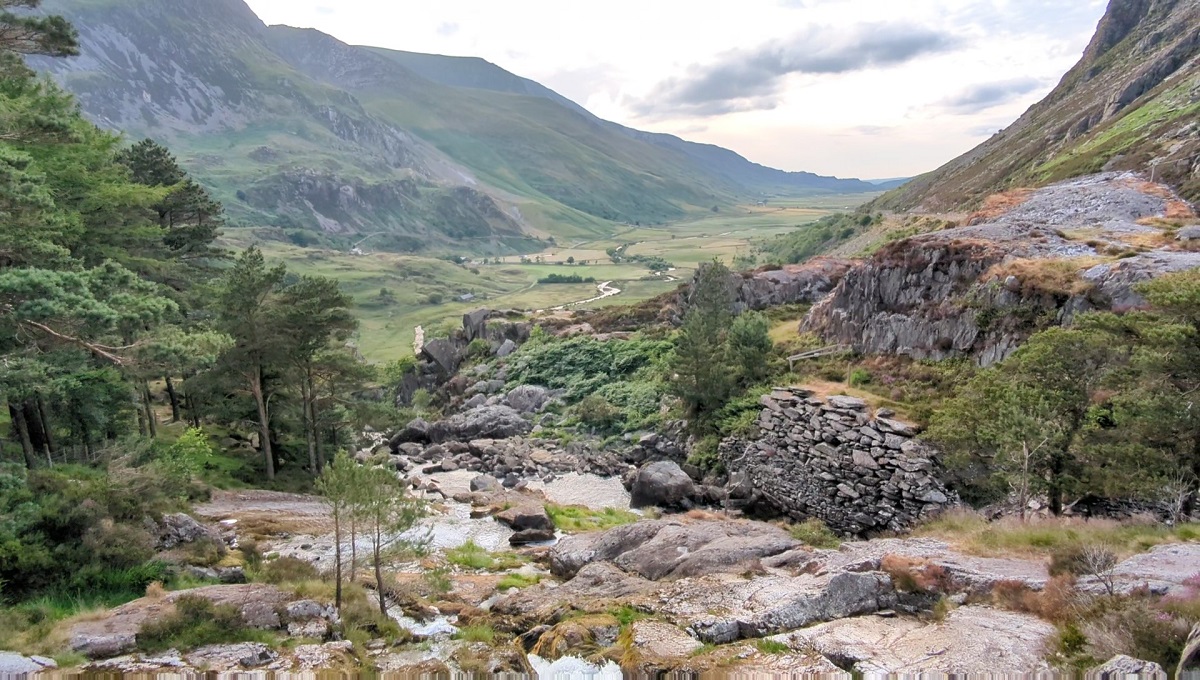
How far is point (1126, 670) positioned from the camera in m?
9.05

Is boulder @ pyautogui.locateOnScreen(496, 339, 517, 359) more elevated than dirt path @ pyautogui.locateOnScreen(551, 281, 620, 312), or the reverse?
dirt path @ pyautogui.locateOnScreen(551, 281, 620, 312)

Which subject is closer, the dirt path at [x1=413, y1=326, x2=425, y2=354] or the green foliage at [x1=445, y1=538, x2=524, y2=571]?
the green foliage at [x1=445, y1=538, x2=524, y2=571]

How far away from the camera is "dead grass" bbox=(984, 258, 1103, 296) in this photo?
27422mm

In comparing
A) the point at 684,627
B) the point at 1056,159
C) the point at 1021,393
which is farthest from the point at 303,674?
the point at 1056,159

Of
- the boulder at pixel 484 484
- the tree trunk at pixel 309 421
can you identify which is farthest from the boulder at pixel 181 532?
the boulder at pixel 484 484

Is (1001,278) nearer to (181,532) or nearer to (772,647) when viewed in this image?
(772,647)

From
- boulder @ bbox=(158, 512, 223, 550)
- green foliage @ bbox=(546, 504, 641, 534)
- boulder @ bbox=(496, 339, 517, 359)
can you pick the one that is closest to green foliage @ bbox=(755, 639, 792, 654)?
green foliage @ bbox=(546, 504, 641, 534)

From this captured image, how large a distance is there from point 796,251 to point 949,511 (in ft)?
347

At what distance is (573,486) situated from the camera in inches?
1574

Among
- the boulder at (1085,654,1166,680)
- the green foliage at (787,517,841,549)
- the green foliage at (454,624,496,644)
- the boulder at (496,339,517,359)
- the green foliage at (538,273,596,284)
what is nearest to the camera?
the boulder at (1085,654,1166,680)

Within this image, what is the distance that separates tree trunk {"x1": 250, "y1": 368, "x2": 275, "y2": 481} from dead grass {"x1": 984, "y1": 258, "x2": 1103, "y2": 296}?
119 feet

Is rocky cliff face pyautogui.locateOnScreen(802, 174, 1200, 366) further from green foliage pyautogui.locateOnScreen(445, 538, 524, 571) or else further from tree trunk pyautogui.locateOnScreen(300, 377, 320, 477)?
tree trunk pyautogui.locateOnScreen(300, 377, 320, 477)

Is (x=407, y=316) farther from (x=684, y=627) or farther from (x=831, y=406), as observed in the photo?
(x=684, y=627)

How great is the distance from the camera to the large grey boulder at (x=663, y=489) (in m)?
33.8
